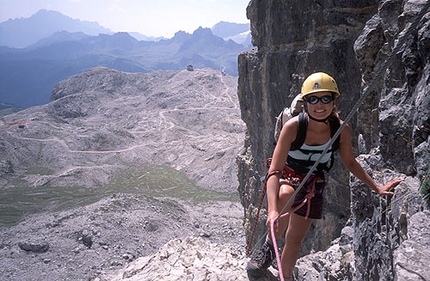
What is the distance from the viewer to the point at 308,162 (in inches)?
223

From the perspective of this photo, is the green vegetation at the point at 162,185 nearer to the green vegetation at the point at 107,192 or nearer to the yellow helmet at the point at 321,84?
the green vegetation at the point at 107,192

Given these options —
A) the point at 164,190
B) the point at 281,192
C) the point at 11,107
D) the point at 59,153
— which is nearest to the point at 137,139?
the point at 59,153

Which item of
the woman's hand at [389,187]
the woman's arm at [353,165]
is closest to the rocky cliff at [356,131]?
the woman's hand at [389,187]

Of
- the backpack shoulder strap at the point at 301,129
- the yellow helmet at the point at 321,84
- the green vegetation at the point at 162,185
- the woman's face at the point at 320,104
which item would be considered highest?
the yellow helmet at the point at 321,84

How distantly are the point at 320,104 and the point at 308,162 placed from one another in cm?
108

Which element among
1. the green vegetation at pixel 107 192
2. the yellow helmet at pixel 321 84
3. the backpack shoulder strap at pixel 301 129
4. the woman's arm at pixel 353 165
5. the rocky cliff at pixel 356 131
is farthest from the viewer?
the green vegetation at pixel 107 192

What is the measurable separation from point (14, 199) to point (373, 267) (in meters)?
63.5

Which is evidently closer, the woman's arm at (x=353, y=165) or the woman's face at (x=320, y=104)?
the woman's face at (x=320, y=104)

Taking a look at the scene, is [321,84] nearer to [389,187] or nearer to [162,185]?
[389,187]

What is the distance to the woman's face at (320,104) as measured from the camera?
504cm

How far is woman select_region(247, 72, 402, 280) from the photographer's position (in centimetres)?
503

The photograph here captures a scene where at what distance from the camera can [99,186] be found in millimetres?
64750

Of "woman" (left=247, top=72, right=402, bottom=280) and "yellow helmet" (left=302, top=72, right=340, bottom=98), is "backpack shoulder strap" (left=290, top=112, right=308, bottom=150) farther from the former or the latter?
"yellow helmet" (left=302, top=72, right=340, bottom=98)

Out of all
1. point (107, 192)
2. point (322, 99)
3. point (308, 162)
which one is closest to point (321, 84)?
point (322, 99)
